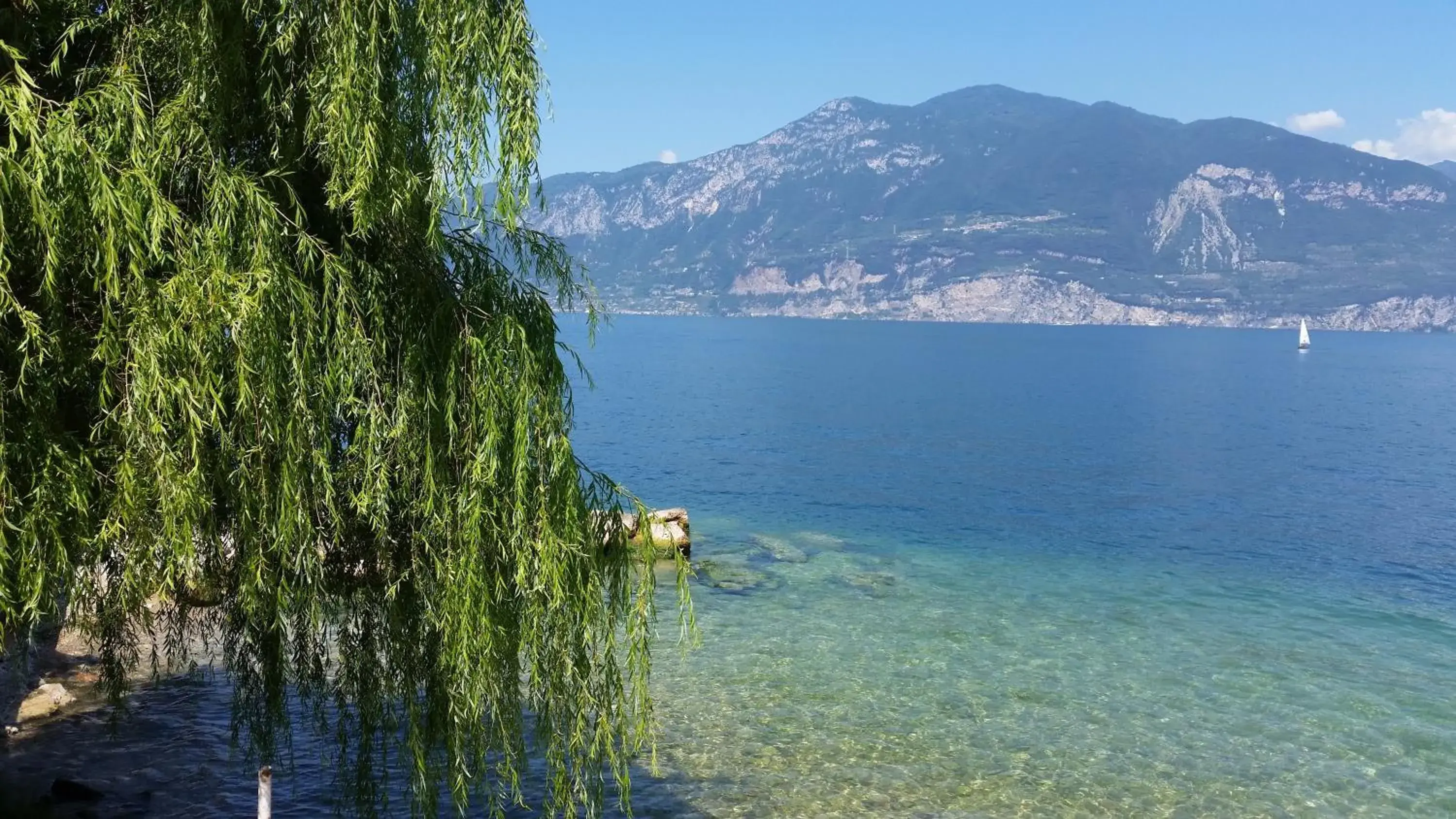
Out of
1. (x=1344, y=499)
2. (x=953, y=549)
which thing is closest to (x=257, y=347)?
(x=953, y=549)

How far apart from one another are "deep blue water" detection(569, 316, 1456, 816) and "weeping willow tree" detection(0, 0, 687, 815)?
828cm

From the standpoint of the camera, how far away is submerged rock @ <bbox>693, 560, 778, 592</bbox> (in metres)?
33.2

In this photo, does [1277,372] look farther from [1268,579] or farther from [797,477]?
[1268,579]

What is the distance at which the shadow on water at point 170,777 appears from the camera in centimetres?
1549

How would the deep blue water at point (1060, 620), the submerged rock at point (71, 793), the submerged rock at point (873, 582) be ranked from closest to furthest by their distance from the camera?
the submerged rock at point (71, 793) < the deep blue water at point (1060, 620) < the submerged rock at point (873, 582)

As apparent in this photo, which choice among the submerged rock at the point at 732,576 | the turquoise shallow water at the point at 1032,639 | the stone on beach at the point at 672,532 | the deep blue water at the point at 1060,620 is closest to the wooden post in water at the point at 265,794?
the turquoise shallow water at the point at 1032,639

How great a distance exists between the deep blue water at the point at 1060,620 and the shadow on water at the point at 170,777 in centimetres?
260

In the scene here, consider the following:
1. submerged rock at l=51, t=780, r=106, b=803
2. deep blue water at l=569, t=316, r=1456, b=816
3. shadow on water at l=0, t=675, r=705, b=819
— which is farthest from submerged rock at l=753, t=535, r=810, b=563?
submerged rock at l=51, t=780, r=106, b=803

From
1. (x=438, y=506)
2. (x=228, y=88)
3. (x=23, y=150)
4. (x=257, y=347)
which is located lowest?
(x=438, y=506)

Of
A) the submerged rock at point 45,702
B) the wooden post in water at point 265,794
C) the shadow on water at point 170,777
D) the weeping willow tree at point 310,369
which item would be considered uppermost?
the weeping willow tree at point 310,369

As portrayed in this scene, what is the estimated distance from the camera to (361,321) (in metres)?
9.29

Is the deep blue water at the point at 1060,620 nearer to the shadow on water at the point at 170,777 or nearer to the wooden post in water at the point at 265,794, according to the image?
the shadow on water at the point at 170,777

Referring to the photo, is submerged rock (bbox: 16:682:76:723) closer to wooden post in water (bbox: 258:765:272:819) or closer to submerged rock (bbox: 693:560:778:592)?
wooden post in water (bbox: 258:765:272:819)

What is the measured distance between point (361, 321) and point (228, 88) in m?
2.27
